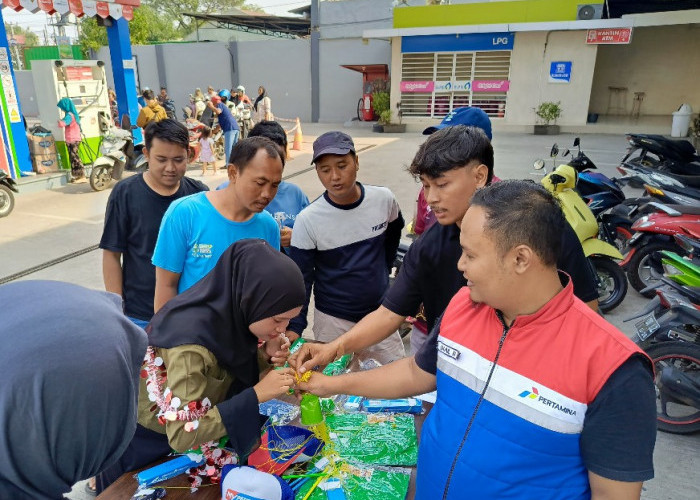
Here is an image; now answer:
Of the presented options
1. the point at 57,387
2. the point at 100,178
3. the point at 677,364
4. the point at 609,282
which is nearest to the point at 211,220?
the point at 57,387

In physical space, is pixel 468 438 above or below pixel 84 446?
below

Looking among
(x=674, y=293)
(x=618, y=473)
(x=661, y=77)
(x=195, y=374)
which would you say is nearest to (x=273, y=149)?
(x=195, y=374)

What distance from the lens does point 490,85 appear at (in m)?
16.8

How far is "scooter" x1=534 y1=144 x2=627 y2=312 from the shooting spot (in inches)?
168

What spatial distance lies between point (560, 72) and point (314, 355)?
16.9 meters

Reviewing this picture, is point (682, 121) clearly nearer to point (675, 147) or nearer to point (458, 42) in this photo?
point (458, 42)

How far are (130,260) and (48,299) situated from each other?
195cm

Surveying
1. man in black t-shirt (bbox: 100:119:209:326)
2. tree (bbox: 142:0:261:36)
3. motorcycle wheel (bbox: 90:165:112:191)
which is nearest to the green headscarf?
motorcycle wheel (bbox: 90:165:112:191)

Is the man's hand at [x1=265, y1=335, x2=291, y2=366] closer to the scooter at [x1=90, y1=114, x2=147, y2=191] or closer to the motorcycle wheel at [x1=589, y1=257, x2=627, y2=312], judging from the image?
the motorcycle wheel at [x1=589, y1=257, x2=627, y2=312]

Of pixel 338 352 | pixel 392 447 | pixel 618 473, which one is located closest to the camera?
pixel 618 473

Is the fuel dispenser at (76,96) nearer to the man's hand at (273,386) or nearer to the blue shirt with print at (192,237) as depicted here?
the blue shirt with print at (192,237)

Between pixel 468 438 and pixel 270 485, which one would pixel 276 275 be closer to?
pixel 270 485

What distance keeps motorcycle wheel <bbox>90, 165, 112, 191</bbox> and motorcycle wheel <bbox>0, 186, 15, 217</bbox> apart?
1.61 meters

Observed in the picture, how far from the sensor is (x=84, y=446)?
827 millimetres
